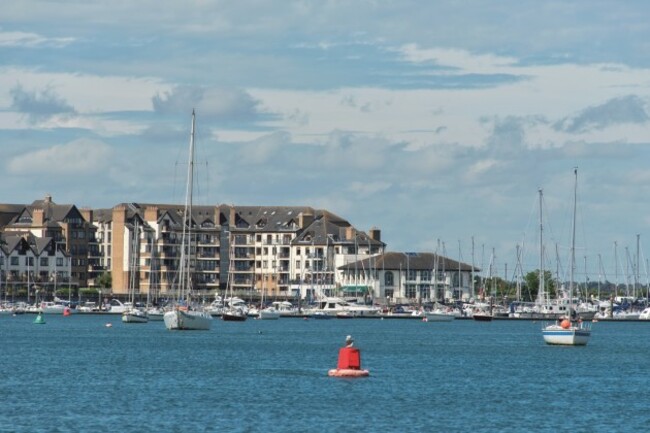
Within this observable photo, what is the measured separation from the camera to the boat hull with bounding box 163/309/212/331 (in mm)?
139625

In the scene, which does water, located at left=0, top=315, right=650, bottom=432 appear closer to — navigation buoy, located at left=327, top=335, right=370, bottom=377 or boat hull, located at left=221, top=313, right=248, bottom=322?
navigation buoy, located at left=327, top=335, right=370, bottom=377

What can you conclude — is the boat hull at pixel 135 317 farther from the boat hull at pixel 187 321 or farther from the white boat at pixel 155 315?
the boat hull at pixel 187 321

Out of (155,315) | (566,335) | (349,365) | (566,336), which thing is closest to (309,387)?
(349,365)

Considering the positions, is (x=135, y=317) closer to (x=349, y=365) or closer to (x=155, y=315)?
(x=155, y=315)

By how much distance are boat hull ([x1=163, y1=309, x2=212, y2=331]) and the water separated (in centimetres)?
1489

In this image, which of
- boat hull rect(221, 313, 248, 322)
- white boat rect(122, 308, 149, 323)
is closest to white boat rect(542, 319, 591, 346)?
white boat rect(122, 308, 149, 323)

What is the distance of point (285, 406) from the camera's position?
62.1 metres

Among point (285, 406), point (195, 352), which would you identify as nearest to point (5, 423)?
point (285, 406)

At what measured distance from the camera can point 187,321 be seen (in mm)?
140125

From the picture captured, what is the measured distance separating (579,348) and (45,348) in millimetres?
40156

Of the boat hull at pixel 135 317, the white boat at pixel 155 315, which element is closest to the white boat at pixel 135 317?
the boat hull at pixel 135 317

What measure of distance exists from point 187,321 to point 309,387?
230ft

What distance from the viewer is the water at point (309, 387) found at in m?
56.8

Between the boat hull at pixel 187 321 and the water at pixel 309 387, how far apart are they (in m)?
14.9
